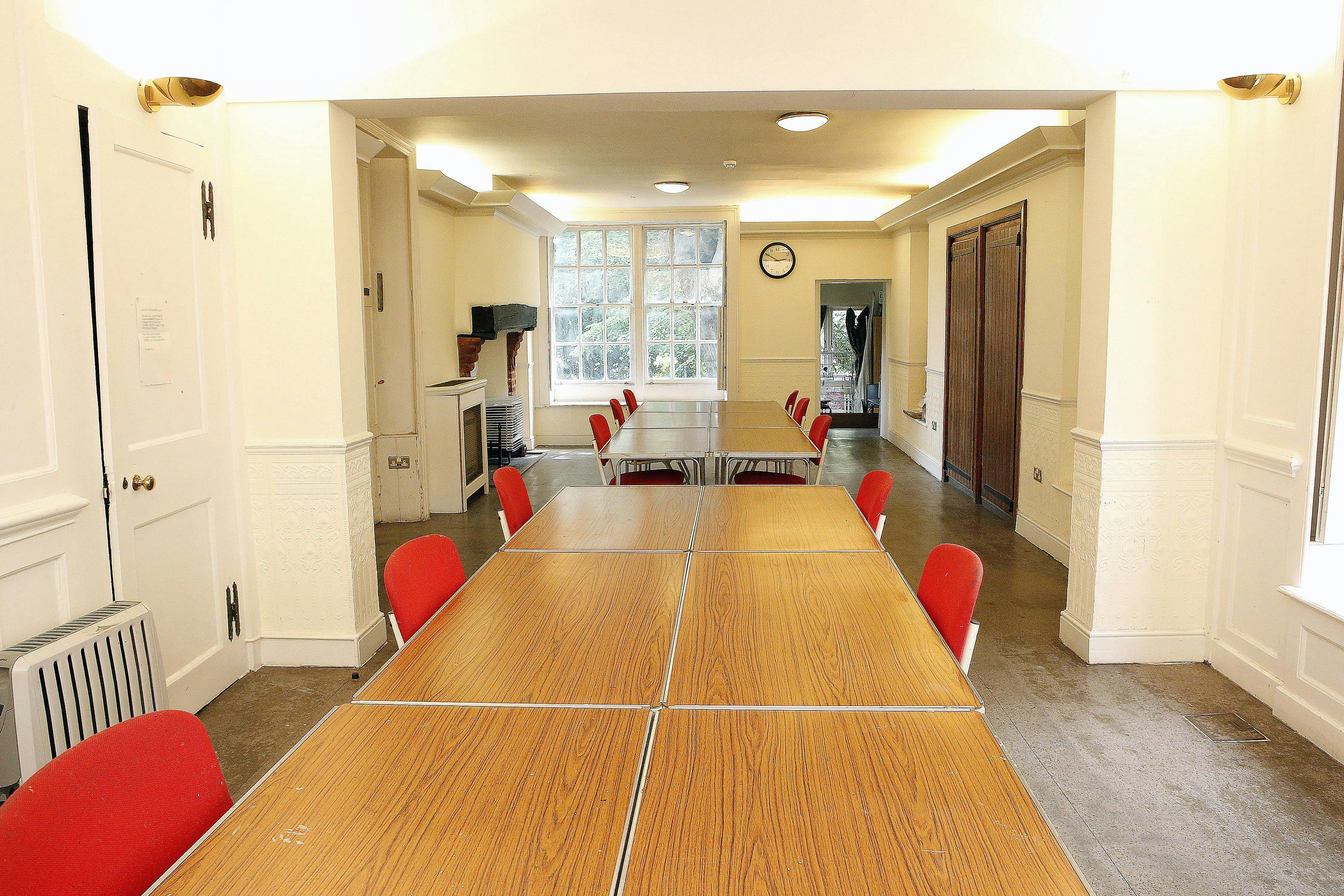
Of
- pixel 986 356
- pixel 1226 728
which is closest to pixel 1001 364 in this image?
pixel 986 356

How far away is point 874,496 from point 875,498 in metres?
0.02

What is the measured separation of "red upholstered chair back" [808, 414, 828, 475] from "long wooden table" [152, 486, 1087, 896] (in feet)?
10.2

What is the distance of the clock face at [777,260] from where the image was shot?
450 inches

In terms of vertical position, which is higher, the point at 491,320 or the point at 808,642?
the point at 491,320

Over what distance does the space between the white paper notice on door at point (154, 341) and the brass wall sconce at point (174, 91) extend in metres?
0.68

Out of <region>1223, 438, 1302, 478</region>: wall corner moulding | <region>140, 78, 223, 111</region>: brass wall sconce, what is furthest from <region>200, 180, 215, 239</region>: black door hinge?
<region>1223, 438, 1302, 478</region>: wall corner moulding

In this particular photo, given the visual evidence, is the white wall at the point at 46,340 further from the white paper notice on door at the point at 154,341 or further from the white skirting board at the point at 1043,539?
the white skirting board at the point at 1043,539

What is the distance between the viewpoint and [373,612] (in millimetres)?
4203

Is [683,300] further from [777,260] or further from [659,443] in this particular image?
[659,443]

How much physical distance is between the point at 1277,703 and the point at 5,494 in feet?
13.9

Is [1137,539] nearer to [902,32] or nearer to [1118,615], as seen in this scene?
[1118,615]

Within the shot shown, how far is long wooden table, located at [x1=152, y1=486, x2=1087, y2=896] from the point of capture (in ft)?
3.98

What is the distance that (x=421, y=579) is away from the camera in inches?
98.5

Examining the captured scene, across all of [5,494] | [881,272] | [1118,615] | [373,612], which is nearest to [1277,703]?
[1118,615]
